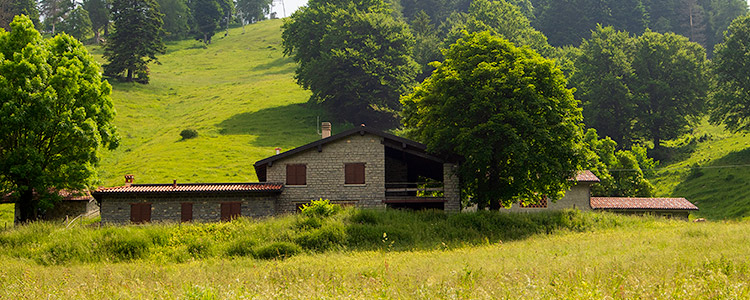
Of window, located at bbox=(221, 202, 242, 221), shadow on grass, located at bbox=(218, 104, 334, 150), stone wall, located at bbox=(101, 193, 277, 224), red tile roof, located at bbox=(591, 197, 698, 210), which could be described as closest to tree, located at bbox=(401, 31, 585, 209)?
red tile roof, located at bbox=(591, 197, 698, 210)

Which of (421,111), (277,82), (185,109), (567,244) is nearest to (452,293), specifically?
(567,244)

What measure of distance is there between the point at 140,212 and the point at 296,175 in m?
9.58

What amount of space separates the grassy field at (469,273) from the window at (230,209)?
746 centimetres

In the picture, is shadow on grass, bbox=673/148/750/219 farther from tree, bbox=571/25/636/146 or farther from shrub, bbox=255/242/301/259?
shrub, bbox=255/242/301/259

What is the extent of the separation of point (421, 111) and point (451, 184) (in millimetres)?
5676

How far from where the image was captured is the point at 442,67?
40531mm

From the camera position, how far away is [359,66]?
246 ft

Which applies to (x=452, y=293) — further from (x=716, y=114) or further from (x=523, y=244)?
(x=716, y=114)

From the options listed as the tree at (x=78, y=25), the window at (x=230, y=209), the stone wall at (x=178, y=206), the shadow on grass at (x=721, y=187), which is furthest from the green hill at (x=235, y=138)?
the tree at (x=78, y=25)

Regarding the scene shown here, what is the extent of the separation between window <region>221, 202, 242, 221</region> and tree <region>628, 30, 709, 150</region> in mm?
52714

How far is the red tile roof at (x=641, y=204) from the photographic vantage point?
151 ft

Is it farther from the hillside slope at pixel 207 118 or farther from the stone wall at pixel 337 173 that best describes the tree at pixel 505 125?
the hillside slope at pixel 207 118

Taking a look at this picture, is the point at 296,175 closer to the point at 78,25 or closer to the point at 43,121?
the point at 43,121

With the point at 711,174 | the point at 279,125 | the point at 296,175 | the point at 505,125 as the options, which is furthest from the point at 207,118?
the point at 711,174
